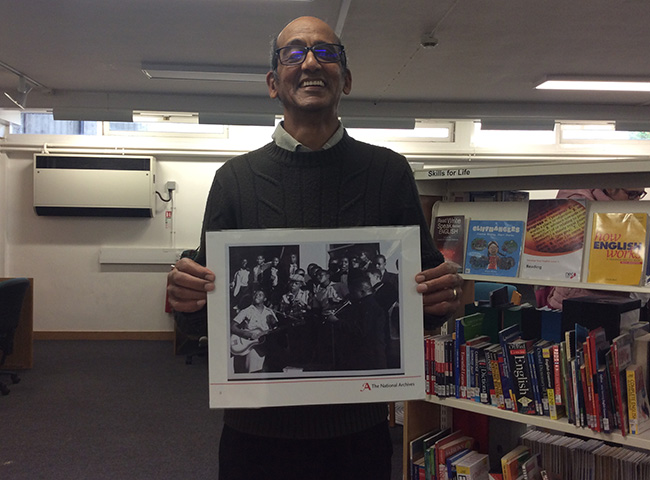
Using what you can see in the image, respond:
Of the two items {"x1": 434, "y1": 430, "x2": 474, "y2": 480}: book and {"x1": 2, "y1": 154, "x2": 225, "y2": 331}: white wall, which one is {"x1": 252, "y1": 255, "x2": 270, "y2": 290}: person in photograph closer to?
{"x1": 434, "y1": 430, "x2": 474, "y2": 480}: book

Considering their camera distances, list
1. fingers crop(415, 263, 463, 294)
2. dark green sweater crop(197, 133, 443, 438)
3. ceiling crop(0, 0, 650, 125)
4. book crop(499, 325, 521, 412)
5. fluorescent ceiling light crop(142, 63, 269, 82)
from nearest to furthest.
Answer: fingers crop(415, 263, 463, 294), dark green sweater crop(197, 133, 443, 438), book crop(499, 325, 521, 412), ceiling crop(0, 0, 650, 125), fluorescent ceiling light crop(142, 63, 269, 82)

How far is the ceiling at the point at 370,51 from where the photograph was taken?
3.26m

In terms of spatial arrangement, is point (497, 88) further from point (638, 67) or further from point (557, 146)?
point (557, 146)

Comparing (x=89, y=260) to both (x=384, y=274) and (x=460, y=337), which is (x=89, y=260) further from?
(x=384, y=274)

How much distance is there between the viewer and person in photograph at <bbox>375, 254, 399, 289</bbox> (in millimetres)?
950

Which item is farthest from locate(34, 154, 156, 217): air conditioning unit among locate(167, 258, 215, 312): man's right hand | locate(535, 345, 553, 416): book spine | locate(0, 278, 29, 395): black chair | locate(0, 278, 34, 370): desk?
locate(167, 258, 215, 312): man's right hand

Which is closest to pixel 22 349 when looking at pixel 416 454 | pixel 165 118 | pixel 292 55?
pixel 165 118

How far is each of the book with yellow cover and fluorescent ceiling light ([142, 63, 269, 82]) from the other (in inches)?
134

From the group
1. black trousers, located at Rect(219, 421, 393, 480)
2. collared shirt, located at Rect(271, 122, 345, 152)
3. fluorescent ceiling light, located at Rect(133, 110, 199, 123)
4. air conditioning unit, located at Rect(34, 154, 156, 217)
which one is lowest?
black trousers, located at Rect(219, 421, 393, 480)

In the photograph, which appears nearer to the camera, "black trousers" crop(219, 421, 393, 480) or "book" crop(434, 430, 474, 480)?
"black trousers" crop(219, 421, 393, 480)

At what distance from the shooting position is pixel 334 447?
3.31 ft

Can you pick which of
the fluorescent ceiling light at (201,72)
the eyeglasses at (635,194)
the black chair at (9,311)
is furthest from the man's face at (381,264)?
the black chair at (9,311)

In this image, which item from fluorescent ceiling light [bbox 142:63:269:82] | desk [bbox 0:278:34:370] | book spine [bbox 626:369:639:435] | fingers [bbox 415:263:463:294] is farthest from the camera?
desk [bbox 0:278:34:370]

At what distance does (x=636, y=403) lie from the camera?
1740 millimetres
